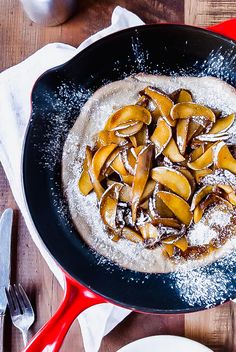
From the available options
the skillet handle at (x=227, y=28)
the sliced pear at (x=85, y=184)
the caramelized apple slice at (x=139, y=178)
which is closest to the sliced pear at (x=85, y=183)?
the sliced pear at (x=85, y=184)

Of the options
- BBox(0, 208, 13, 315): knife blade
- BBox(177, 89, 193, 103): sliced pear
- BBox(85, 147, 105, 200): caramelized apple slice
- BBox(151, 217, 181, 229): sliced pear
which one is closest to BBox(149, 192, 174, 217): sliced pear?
BBox(151, 217, 181, 229): sliced pear

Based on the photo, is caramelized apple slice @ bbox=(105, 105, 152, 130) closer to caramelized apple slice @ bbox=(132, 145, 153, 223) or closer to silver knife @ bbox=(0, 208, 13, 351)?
caramelized apple slice @ bbox=(132, 145, 153, 223)

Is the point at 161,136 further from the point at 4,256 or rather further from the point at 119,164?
the point at 4,256

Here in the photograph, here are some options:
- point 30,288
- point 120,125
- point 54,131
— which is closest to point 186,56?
point 120,125

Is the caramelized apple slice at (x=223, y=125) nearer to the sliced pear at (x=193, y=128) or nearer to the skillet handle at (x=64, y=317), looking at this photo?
the sliced pear at (x=193, y=128)

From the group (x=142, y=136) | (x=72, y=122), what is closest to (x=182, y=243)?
(x=142, y=136)
